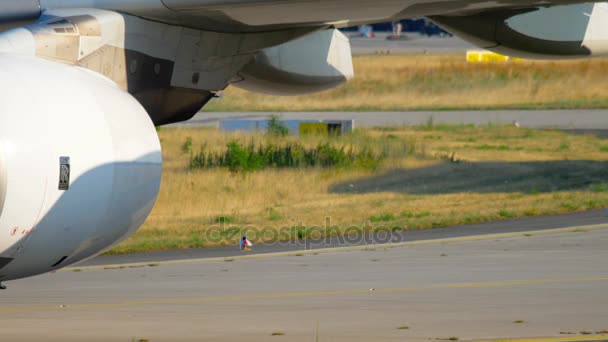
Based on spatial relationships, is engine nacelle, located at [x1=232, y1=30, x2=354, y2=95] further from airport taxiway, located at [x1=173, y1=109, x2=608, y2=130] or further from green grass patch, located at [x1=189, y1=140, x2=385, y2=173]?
airport taxiway, located at [x1=173, y1=109, x2=608, y2=130]

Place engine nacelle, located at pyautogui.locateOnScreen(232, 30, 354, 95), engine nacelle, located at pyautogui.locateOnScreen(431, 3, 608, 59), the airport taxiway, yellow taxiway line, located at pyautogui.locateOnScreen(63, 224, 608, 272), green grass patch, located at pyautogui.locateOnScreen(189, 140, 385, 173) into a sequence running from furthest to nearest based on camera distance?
the airport taxiway
green grass patch, located at pyautogui.locateOnScreen(189, 140, 385, 173)
yellow taxiway line, located at pyautogui.locateOnScreen(63, 224, 608, 272)
engine nacelle, located at pyautogui.locateOnScreen(232, 30, 354, 95)
engine nacelle, located at pyautogui.locateOnScreen(431, 3, 608, 59)

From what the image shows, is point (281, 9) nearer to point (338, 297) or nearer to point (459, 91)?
point (338, 297)

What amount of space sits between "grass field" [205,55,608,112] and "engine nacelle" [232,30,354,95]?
115 feet

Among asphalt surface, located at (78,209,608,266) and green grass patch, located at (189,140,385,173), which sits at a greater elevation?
asphalt surface, located at (78,209,608,266)

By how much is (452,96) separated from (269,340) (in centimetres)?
4591

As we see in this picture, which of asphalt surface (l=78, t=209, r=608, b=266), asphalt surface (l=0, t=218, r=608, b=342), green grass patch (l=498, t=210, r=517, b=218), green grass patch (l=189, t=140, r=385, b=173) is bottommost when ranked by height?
green grass patch (l=189, t=140, r=385, b=173)

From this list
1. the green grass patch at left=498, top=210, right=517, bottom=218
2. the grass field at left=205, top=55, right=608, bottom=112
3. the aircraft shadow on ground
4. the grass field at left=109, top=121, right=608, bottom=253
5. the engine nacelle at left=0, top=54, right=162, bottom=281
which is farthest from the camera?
the grass field at left=205, top=55, right=608, bottom=112

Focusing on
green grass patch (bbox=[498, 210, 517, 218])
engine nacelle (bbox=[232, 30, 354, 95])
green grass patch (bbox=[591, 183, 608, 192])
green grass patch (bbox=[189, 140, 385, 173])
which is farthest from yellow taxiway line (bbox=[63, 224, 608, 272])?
green grass patch (bbox=[189, 140, 385, 173])

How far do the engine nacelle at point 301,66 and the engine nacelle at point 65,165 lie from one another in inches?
174

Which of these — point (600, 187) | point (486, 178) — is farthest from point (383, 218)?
point (486, 178)

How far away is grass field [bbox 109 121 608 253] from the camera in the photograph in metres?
22.3

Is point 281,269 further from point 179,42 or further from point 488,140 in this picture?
point 488,140

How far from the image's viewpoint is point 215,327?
12641 millimetres

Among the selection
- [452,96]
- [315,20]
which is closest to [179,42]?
[315,20]
